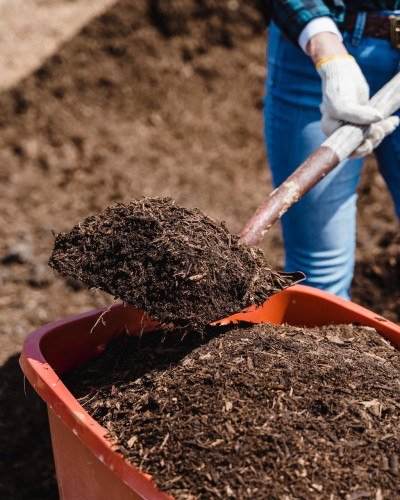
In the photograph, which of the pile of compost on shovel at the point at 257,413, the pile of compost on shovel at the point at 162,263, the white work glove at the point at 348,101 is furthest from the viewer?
the white work glove at the point at 348,101

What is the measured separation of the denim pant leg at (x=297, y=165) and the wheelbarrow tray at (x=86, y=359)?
0.36m

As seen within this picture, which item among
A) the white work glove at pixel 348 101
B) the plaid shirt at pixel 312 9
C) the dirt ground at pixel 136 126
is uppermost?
the plaid shirt at pixel 312 9

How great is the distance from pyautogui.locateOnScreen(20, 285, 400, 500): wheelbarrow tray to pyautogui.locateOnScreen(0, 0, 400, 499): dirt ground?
1.52 m

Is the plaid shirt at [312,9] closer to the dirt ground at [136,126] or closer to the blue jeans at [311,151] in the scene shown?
the blue jeans at [311,151]

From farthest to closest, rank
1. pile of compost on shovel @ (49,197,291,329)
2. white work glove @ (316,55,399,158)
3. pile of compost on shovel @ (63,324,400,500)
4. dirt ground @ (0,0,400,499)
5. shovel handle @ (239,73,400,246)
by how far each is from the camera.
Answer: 1. dirt ground @ (0,0,400,499)
2. white work glove @ (316,55,399,158)
3. shovel handle @ (239,73,400,246)
4. pile of compost on shovel @ (49,197,291,329)
5. pile of compost on shovel @ (63,324,400,500)

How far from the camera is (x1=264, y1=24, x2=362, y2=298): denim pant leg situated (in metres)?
1.82

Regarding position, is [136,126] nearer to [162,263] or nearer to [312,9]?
[312,9]

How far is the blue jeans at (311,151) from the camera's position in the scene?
1.80 meters

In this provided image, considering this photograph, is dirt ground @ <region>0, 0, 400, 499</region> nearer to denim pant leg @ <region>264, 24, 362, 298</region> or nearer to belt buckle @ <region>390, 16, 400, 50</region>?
denim pant leg @ <region>264, 24, 362, 298</region>

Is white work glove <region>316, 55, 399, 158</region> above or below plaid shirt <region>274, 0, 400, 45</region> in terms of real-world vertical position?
below

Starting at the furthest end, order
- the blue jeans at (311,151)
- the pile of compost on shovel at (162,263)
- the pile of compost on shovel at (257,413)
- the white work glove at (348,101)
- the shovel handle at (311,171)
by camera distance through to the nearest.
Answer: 1. the blue jeans at (311,151)
2. the white work glove at (348,101)
3. the shovel handle at (311,171)
4. the pile of compost on shovel at (162,263)
5. the pile of compost on shovel at (257,413)

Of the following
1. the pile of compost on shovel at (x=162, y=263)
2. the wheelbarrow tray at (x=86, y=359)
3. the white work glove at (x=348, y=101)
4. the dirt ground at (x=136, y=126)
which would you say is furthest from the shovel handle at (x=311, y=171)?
the dirt ground at (x=136, y=126)

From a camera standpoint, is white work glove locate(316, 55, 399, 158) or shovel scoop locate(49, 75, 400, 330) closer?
shovel scoop locate(49, 75, 400, 330)

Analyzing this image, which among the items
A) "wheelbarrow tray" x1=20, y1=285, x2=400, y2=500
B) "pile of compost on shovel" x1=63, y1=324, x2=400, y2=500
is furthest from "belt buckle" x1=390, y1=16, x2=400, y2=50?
"pile of compost on shovel" x1=63, y1=324, x2=400, y2=500
